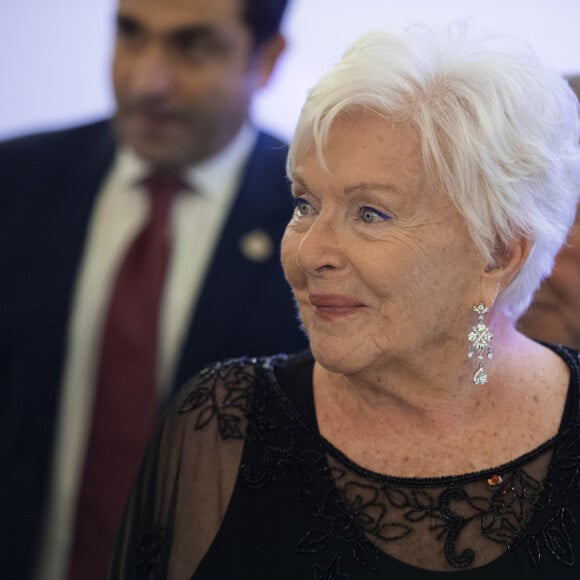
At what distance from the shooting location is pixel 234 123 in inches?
102

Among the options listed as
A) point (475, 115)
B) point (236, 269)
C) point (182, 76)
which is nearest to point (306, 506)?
point (475, 115)

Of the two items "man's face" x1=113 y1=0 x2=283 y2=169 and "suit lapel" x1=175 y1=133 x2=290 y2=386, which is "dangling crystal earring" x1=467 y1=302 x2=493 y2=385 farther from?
"man's face" x1=113 y1=0 x2=283 y2=169

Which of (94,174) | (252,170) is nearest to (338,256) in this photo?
(252,170)

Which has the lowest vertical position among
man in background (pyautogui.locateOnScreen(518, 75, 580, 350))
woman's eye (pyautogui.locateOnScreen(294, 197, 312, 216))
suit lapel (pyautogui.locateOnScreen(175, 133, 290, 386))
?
suit lapel (pyautogui.locateOnScreen(175, 133, 290, 386))

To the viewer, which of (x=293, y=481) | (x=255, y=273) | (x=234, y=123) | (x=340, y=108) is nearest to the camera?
(x=340, y=108)

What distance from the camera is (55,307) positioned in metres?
2.45

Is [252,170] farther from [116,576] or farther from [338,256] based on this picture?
[116,576]

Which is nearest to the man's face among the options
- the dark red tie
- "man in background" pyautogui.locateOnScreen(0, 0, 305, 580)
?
"man in background" pyautogui.locateOnScreen(0, 0, 305, 580)

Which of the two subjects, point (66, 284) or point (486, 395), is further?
point (66, 284)

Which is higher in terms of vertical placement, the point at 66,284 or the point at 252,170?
the point at 252,170

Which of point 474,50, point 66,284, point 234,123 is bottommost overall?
point 66,284

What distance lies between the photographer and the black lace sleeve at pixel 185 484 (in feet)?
5.52

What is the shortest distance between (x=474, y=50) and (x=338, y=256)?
1.35ft

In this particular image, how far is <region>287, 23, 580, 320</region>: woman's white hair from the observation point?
1.52 m
